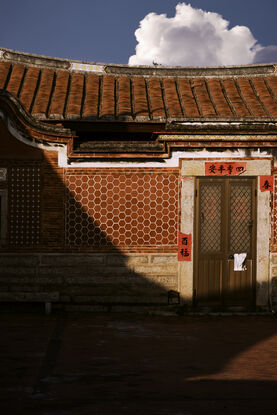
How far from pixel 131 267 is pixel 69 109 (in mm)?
4604

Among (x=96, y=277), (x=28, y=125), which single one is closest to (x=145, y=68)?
(x=28, y=125)

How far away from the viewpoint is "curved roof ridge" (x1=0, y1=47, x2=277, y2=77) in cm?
1345

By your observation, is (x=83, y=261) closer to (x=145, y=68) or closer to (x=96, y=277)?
(x=96, y=277)

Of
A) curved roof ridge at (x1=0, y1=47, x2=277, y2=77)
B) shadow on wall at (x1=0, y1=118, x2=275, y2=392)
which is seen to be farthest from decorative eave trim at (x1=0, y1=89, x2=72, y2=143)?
curved roof ridge at (x1=0, y1=47, x2=277, y2=77)

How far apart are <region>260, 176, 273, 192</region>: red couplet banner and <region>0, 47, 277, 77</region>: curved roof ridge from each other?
603 centimetres

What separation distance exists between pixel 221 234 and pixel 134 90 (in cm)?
580

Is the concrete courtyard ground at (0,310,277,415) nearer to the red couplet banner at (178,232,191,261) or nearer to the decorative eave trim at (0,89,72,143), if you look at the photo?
the red couplet banner at (178,232,191,261)

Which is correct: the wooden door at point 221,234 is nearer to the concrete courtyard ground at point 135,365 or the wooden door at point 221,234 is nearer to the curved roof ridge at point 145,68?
the concrete courtyard ground at point 135,365

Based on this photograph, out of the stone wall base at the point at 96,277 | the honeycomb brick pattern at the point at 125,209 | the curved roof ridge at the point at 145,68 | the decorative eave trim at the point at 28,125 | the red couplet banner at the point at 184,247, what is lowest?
the stone wall base at the point at 96,277

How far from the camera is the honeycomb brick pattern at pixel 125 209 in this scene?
28.6 feet

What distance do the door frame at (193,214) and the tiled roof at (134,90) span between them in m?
2.16

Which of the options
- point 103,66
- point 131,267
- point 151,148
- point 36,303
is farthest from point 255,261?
point 103,66

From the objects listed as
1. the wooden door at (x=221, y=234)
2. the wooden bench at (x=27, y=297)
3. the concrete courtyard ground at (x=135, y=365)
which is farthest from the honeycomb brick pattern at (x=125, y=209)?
the concrete courtyard ground at (x=135, y=365)

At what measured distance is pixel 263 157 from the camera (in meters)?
8.78
